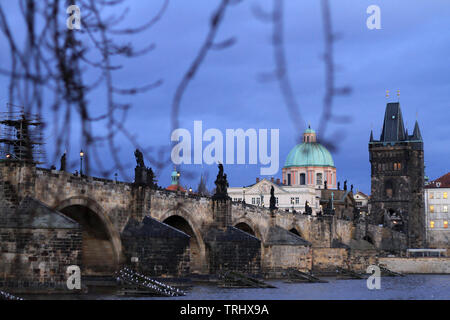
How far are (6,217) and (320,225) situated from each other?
5611 cm

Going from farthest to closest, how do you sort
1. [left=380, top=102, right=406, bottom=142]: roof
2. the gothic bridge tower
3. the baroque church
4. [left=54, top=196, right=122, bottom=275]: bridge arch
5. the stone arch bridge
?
1. [left=380, top=102, right=406, bottom=142]: roof
2. the gothic bridge tower
3. the baroque church
4. [left=54, top=196, right=122, bottom=275]: bridge arch
5. the stone arch bridge

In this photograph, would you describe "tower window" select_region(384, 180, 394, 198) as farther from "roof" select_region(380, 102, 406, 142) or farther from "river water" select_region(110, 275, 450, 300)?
A: "river water" select_region(110, 275, 450, 300)

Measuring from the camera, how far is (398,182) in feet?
425

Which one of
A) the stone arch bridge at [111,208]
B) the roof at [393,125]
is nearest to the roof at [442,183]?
the roof at [393,125]

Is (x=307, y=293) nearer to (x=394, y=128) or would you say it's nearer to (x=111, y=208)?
(x=111, y=208)

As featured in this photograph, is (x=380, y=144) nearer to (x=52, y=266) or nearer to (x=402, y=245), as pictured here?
(x=402, y=245)

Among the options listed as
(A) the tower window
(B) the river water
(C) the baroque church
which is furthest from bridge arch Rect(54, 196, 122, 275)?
(A) the tower window

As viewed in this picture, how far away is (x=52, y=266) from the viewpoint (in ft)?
→ 94.5

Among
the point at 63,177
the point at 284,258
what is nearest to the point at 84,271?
the point at 63,177

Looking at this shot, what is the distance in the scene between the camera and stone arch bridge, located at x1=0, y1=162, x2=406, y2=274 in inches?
1190

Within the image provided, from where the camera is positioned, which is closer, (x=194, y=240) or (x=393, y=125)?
(x=194, y=240)

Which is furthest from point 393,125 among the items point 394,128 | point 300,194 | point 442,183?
point 300,194

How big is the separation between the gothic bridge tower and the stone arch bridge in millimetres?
67853

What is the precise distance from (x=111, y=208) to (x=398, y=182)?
97724 millimetres
